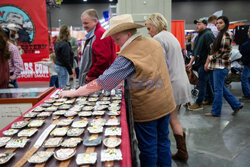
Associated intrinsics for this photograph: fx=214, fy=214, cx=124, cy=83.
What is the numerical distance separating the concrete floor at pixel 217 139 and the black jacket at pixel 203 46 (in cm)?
95

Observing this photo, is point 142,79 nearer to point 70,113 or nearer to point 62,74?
point 70,113

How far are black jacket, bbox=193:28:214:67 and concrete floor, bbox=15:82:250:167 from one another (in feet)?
3.11

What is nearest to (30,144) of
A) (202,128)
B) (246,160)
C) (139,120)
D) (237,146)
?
(139,120)

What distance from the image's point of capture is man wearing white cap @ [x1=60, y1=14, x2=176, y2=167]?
4.65 ft

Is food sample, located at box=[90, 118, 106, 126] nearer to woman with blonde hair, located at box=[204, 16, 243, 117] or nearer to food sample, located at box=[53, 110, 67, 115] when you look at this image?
food sample, located at box=[53, 110, 67, 115]

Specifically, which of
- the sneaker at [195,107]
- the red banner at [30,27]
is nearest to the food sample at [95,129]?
the sneaker at [195,107]

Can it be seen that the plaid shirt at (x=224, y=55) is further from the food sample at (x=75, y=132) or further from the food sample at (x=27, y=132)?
the food sample at (x=27, y=132)

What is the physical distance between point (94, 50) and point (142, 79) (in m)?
1.31

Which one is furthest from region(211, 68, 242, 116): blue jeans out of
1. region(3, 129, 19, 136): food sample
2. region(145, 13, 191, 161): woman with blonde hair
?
region(3, 129, 19, 136): food sample

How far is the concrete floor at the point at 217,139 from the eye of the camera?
2.28 metres

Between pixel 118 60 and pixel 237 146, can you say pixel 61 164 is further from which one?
pixel 237 146

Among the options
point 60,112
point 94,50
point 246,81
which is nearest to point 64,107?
point 60,112

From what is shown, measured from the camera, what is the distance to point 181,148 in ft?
7.41

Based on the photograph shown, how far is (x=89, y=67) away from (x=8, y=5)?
9.30ft
